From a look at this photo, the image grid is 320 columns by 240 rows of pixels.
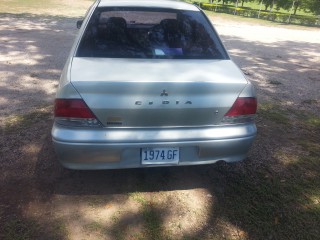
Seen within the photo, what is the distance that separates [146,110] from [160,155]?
421mm

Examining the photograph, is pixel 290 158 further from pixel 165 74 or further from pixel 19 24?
pixel 19 24

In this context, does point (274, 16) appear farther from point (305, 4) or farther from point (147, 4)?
point (147, 4)

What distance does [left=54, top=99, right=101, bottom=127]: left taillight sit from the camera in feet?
7.58

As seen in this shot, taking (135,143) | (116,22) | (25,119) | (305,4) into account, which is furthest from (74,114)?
(305,4)

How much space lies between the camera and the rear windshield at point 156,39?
2.86 meters

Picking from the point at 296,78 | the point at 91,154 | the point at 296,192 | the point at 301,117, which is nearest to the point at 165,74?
the point at 91,154

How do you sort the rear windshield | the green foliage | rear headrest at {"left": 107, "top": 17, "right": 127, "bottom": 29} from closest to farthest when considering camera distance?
the rear windshield
rear headrest at {"left": 107, "top": 17, "right": 127, "bottom": 29}
the green foliage

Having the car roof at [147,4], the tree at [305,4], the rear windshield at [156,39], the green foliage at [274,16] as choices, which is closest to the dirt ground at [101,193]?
the rear windshield at [156,39]

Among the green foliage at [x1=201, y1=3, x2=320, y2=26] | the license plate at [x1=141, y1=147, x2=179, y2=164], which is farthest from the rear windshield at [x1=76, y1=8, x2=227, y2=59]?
the green foliage at [x1=201, y1=3, x2=320, y2=26]

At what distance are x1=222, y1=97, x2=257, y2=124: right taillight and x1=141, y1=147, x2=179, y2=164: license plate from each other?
→ 1.68 feet

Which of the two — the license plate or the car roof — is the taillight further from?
the car roof

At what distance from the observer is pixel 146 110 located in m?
2.36

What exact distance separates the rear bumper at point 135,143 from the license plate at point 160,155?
42 millimetres

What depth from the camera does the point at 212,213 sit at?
268 centimetres
